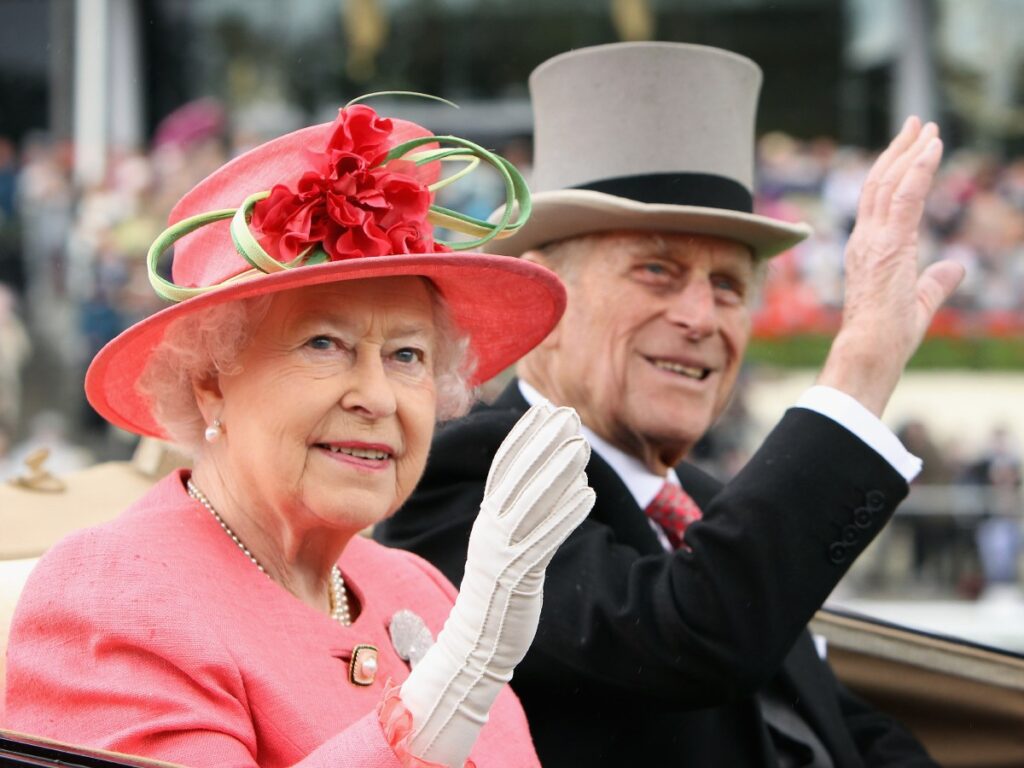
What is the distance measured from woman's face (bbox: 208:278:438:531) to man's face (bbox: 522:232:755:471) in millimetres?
832

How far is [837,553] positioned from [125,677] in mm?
1114

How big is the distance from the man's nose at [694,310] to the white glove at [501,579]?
3.81 feet

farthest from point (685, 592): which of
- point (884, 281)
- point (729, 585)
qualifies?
point (884, 281)

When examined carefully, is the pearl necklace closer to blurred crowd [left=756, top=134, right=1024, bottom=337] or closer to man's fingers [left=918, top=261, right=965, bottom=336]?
man's fingers [left=918, top=261, right=965, bottom=336]

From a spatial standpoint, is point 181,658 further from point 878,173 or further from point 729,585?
point 878,173

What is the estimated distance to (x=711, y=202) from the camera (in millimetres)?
2943

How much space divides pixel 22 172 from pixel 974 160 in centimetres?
1106

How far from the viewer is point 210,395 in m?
2.16

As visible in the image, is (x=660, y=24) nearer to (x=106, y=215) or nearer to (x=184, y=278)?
(x=106, y=215)

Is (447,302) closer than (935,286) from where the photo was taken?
Yes

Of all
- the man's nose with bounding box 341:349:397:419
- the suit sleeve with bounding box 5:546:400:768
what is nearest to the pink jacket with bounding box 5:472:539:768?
the suit sleeve with bounding box 5:546:400:768

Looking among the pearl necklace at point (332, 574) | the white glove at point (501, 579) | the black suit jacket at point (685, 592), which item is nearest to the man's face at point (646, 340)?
the black suit jacket at point (685, 592)

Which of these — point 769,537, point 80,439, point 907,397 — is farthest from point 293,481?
point 907,397

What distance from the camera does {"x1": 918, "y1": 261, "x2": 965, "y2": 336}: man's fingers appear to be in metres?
2.68
